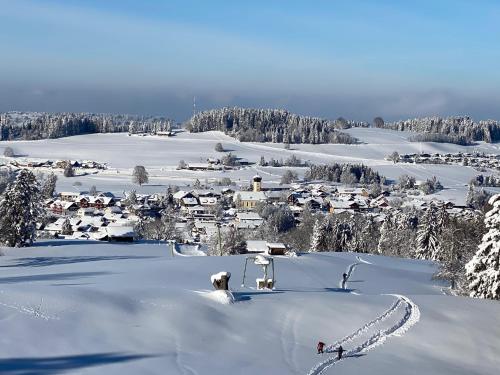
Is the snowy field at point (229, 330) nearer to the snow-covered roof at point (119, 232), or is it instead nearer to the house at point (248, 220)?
the snow-covered roof at point (119, 232)

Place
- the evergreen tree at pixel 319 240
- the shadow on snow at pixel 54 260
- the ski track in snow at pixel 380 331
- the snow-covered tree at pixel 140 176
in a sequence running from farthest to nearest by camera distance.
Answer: the snow-covered tree at pixel 140 176 → the evergreen tree at pixel 319 240 → the shadow on snow at pixel 54 260 → the ski track in snow at pixel 380 331

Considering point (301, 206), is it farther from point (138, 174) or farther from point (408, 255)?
point (408, 255)

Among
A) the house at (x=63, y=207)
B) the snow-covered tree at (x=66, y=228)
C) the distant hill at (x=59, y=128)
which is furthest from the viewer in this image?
the distant hill at (x=59, y=128)

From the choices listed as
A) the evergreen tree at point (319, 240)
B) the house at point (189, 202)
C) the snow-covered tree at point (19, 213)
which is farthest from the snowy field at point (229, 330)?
the house at point (189, 202)

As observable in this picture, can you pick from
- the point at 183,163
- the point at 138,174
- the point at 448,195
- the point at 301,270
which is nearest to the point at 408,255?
the point at 301,270

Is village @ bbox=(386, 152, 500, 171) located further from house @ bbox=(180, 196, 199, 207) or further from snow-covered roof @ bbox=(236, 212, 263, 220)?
snow-covered roof @ bbox=(236, 212, 263, 220)

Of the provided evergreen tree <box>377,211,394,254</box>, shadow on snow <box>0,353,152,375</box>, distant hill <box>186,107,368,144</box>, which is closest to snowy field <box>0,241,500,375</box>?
shadow on snow <box>0,353,152,375</box>
